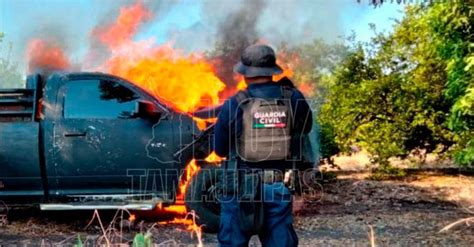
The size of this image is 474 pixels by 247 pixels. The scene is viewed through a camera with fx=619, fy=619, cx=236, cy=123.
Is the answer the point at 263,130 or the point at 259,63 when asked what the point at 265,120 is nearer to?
the point at 263,130

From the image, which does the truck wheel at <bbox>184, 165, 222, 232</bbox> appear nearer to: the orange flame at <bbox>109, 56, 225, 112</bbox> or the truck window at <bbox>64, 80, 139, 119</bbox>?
the orange flame at <bbox>109, 56, 225, 112</bbox>

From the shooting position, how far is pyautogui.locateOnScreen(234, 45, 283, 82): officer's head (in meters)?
3.99

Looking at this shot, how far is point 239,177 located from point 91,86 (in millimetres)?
3862

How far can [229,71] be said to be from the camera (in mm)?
9922

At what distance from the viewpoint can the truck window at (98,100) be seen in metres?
7.18

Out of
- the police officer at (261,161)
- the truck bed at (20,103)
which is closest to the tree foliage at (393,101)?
the truck bed at (20,103)

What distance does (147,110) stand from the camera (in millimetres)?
7230

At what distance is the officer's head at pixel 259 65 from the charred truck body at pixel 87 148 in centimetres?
326

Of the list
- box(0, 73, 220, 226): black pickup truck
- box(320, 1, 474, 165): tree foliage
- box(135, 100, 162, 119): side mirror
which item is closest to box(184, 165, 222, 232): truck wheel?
box(0, 73, 220, 226): black pickup truck

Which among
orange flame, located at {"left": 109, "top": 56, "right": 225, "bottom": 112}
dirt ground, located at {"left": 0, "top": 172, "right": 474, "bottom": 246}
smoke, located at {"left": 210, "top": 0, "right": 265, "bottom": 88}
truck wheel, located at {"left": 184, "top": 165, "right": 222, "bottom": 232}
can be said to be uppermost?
smoke, located at {"left": 210, "top": 0, "right": 265, "bottom": 88}

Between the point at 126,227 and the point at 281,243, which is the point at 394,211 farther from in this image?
the point at 281,243

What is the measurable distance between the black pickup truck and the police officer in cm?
319

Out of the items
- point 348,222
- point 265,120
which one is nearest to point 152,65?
point 348,222

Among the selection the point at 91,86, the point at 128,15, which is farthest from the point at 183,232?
the point at 128,15
